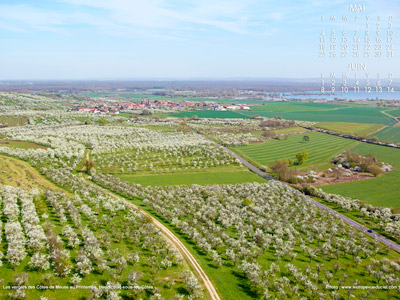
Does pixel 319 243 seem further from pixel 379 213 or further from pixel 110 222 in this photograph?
pixel 110 222

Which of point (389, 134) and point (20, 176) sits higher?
point (389, 134)

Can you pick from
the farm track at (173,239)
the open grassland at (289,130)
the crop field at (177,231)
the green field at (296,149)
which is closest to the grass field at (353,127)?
the open grassland at (289,130)

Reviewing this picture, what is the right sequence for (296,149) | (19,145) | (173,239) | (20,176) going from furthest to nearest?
(296,149)
(19,145)
(20,176)
(173,239)

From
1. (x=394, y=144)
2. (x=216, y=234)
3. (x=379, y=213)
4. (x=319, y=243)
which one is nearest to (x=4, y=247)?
(x=216, y=234)

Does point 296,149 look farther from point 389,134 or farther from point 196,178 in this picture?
point 389,134

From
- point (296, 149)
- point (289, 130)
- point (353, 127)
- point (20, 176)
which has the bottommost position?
point (296, 149)

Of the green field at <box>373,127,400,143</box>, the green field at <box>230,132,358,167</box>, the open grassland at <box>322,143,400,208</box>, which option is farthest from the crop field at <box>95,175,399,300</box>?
the green field at <box>373,127,400,143</box>

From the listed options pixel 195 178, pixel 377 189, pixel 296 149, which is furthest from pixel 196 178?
pixel 296 149

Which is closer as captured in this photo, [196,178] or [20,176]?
[20,176]
